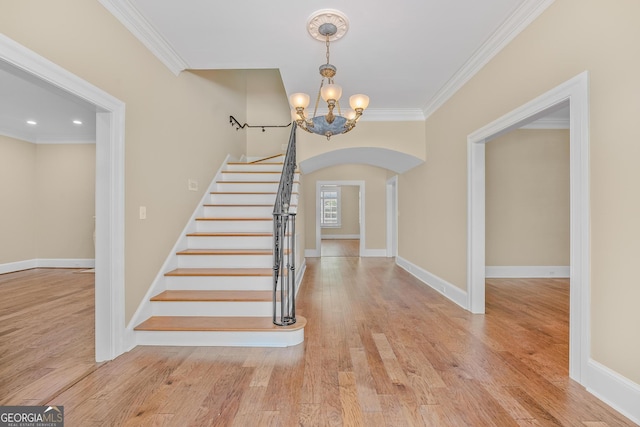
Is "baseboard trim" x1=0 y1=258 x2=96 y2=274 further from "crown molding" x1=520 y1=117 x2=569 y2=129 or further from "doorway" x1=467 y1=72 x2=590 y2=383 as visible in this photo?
"crown molding" x1=520 y1=117 x2=569 y2=129

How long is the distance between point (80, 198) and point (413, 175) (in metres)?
6.55

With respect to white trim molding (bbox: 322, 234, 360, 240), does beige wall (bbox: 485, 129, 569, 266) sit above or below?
above

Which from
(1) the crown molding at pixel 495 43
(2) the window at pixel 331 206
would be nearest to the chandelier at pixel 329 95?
(1) the crown molding at pixel 495 43

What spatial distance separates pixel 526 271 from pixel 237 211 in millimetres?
4952

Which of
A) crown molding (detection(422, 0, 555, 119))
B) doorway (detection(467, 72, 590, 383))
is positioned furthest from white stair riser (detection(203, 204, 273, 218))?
doorway (detection(467, 72, 590, 383))

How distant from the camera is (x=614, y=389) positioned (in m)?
1.67

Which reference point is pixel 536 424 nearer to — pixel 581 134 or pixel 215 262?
pixel 581 134

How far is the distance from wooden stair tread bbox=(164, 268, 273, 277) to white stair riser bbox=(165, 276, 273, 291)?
0.03 meters

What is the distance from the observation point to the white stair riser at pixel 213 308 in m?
2.73

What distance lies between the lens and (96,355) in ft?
7.39

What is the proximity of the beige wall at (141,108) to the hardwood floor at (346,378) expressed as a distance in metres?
0.71

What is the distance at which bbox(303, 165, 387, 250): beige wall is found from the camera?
7.94 meters

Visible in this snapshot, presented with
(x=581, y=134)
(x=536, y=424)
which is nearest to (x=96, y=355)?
(x=536, y=424)

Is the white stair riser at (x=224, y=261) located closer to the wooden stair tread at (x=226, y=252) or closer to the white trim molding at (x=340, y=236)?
the wooden stair tread at (x=226, y=252)
